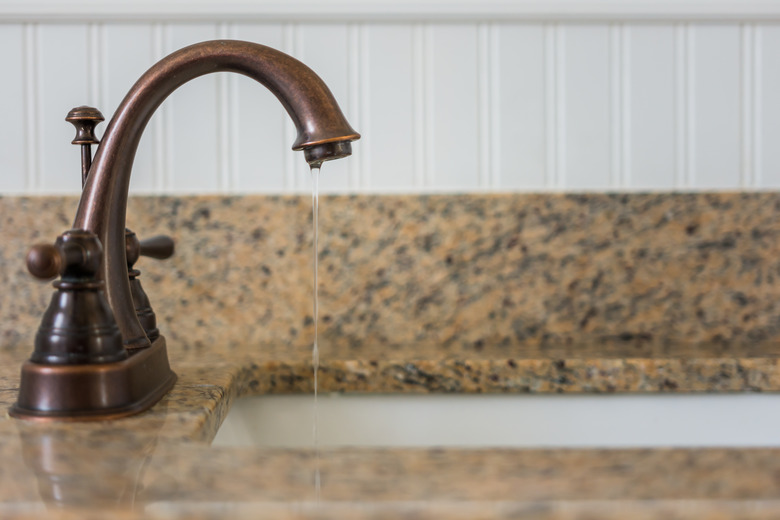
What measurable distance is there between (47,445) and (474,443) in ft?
1.63

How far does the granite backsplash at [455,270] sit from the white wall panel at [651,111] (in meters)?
0.04

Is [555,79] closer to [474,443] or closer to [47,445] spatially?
[474,443]

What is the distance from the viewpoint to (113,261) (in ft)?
2.09

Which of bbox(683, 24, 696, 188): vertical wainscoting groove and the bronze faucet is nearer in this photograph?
the bronze faucet

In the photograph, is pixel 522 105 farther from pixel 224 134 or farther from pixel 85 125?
pixel 85 125

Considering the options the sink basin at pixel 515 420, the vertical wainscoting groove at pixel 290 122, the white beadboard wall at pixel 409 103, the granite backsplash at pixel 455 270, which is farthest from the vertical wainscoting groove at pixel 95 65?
the sink basin at pixel 515 420

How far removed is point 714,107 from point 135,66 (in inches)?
31.4

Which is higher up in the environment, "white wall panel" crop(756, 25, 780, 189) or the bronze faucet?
"white wall panel" crop(756, 25, 780, 189)

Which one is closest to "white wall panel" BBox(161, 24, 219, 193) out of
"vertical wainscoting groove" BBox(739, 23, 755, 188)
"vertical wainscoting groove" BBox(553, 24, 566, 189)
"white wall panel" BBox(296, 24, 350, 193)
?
"white wall panel" BBox(296, 24, 350, 193)

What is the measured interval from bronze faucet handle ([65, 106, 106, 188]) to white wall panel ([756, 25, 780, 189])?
0.84 m

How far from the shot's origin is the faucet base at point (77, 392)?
0.56 m

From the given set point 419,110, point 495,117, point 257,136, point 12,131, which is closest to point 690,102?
point 495,117

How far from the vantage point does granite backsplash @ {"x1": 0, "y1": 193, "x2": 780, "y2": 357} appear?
0.96 metres

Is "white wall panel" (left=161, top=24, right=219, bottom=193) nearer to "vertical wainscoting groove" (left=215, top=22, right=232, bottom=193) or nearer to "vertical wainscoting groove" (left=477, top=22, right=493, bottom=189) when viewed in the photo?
"vertical wainscoting groove" (left=215, top=22, right=232, bottom=193)
